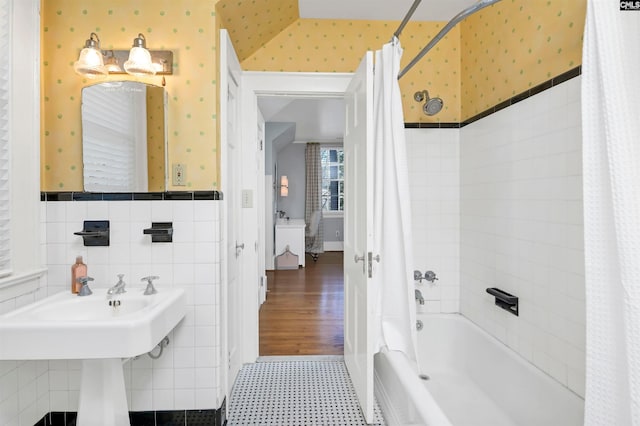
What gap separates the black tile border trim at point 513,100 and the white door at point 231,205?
126 cm

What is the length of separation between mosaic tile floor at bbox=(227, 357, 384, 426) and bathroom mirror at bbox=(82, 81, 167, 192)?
1.38 metres

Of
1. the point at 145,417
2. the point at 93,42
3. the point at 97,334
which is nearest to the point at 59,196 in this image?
the point at 93,42

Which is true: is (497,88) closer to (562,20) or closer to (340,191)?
(562,20)

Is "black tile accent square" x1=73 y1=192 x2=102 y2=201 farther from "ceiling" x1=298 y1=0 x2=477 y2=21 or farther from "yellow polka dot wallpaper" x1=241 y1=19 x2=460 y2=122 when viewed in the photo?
"ceiling" x1=298 y1=0 x2=477 y2=21

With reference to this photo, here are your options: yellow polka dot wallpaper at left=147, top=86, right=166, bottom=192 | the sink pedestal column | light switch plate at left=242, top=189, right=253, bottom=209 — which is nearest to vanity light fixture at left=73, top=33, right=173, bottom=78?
yellow polka dot wallpaper at left=147, top=86, right=166, bottom=192

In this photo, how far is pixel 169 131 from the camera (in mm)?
1914

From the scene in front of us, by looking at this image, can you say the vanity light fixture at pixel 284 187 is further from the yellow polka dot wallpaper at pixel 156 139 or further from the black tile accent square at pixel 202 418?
the black tile accent square at pixel 202 418

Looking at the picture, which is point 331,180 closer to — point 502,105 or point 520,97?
point 502,105

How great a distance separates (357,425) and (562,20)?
7.38ft

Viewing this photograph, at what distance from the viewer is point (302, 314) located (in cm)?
372

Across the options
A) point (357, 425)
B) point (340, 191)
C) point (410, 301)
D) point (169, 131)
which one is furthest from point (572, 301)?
point (340, 191)

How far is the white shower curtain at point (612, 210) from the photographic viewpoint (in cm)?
88

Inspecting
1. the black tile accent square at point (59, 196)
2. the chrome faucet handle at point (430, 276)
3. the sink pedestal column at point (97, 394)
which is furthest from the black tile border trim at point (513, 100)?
the sink pedestal column at point (97, 394)

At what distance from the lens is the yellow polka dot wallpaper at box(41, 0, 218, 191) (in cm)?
188
